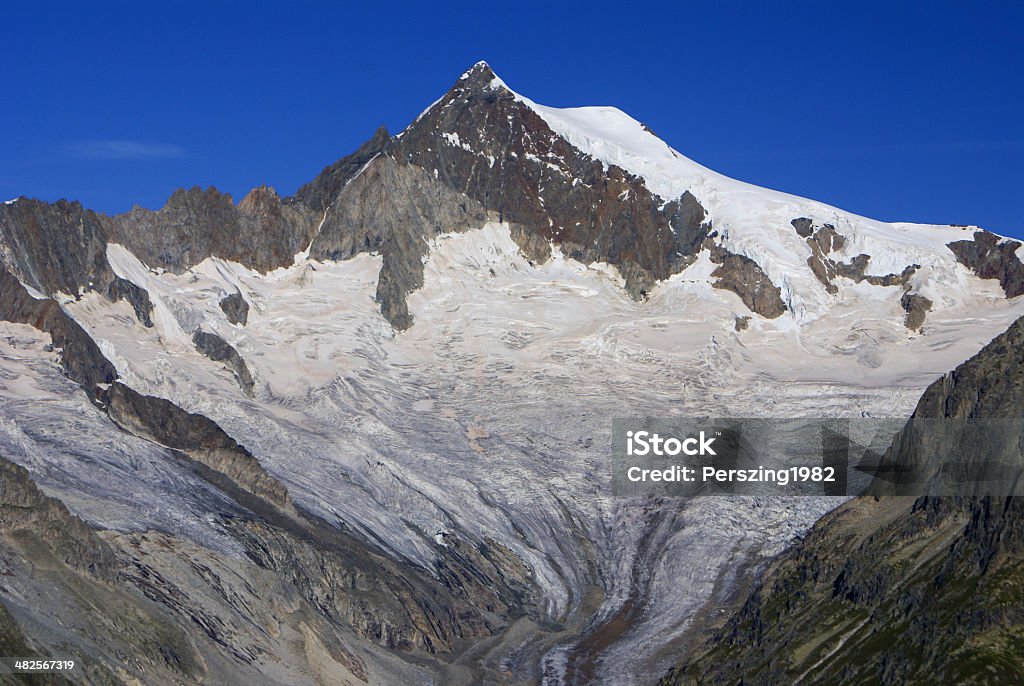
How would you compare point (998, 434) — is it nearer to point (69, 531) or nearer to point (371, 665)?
point (371, 665)

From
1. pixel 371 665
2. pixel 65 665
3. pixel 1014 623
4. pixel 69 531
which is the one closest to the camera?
pixel 1014 623

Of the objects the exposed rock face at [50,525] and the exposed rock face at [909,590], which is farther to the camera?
the exposed rock face at [50,525]

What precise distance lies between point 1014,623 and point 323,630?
2504 inches

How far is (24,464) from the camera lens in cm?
17450

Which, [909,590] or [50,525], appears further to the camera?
[50,525]

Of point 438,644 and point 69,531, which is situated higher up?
point 69,531

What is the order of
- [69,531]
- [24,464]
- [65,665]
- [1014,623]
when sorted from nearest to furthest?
[1014,623]
[65,665]
[69,531]
[24,464]

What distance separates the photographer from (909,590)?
129250 millimetres

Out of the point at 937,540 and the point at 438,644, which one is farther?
the point at 438,644

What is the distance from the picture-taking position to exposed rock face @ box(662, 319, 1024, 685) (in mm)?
117188

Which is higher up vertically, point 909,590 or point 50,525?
point 50,525

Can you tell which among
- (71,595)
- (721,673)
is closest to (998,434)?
(721,673)

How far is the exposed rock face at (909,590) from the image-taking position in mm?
117188

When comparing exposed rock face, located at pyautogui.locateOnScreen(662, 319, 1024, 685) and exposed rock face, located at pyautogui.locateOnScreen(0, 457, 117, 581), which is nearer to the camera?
exposed rock face, located at pyautogui.locateOnScreen(662, 319, 1024, 685)
